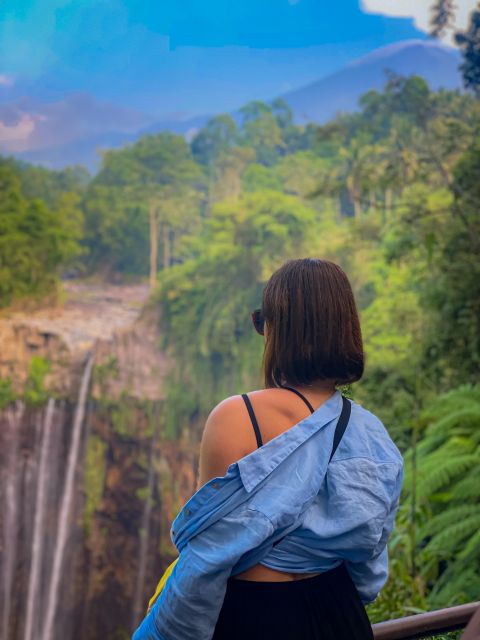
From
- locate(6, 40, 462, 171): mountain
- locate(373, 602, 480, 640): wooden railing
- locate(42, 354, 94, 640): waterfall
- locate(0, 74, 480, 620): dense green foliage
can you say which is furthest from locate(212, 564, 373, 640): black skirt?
locate(6, 40, 462, 171): mountain

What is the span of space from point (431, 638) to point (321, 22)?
2178 cm

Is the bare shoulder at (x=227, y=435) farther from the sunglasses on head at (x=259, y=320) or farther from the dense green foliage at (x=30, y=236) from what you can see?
the dense green foliage at (x=30, y=236)

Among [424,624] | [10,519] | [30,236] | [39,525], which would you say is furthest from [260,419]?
[30,236]

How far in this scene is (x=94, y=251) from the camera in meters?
16.0

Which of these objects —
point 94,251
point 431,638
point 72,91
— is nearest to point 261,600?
point 431,638

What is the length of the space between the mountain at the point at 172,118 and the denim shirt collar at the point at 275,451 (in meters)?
16.6

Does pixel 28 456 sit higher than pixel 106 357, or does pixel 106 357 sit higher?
pixel 106 357

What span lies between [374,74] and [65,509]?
15.2 meters

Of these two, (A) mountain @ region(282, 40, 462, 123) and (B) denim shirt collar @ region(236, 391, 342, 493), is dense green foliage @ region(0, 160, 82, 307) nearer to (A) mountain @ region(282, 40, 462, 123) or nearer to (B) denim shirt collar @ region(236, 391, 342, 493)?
(A) mountain @ region(282, 40, 462, 123)

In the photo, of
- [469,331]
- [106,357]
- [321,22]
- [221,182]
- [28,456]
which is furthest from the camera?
[321,22]

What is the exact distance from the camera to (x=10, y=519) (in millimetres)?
12750

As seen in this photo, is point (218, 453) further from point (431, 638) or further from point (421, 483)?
point (421, 483)

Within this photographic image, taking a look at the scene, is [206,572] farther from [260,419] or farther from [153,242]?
[153,242]

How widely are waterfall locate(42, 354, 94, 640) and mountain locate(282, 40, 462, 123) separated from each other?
10819 millimetres
